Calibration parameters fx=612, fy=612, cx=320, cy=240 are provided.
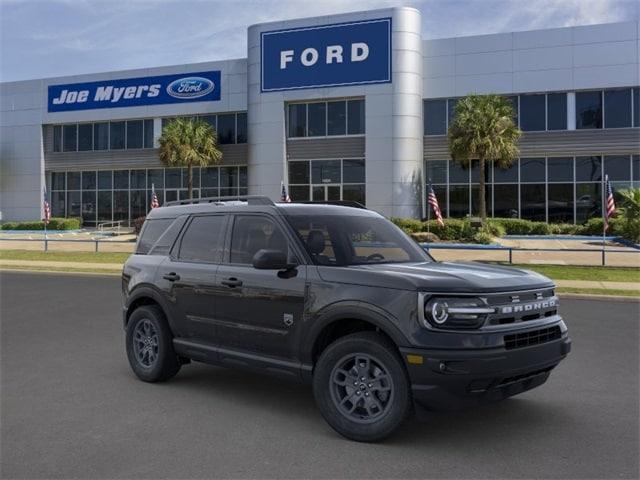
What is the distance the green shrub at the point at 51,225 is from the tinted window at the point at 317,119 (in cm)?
1762

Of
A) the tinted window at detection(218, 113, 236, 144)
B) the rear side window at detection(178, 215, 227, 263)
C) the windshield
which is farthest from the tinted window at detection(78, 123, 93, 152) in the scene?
the windshield

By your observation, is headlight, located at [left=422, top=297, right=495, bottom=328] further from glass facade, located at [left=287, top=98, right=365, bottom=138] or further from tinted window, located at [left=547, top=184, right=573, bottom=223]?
tinted window, located at [left=547, top=184, right=573, bottom=223]

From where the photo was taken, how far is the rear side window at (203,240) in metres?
5.88

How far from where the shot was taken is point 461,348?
13.7ft

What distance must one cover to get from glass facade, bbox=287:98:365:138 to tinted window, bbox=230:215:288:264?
29552mm

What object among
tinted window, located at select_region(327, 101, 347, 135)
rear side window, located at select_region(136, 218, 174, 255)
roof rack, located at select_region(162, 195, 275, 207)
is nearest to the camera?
roof rack, located at select_region(162, 195, 275, 207)

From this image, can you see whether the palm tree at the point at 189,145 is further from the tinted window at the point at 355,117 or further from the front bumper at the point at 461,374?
the front bumper at the point at 461,374

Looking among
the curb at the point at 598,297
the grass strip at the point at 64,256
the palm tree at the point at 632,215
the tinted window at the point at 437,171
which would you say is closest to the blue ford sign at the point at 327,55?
the tinted window at the point at 437,171

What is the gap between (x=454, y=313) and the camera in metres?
4.25

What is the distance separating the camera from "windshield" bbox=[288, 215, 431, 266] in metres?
5.17

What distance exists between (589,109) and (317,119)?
1494 cm

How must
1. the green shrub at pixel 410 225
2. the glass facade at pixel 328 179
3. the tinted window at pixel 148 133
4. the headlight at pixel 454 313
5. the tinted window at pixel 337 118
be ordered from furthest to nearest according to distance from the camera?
the tinted window at pixel 148 133 → the tinted window at pixel 337 118 → the glass facade at pixel 328 179 → the green shrub at pixel 410 225 → the headlight at pixel 454 313

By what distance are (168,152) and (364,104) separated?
12.0 meters

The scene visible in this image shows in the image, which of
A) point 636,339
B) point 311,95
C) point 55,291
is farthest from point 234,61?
point 636,339
